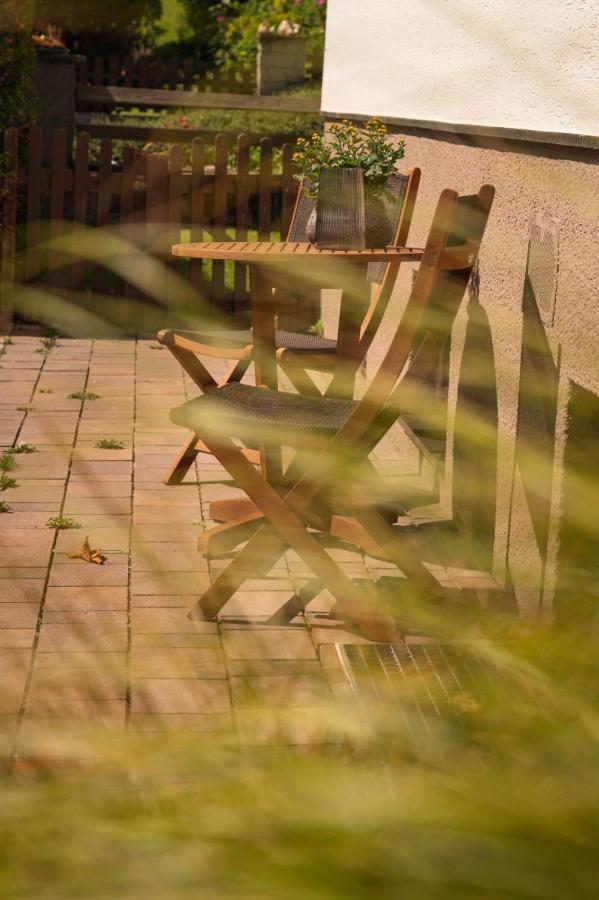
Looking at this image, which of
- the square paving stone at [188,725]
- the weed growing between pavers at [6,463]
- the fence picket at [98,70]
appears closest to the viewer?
the square paving stone at [188,725]

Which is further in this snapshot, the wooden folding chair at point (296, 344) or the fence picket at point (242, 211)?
the fence picket at point (242, 211)

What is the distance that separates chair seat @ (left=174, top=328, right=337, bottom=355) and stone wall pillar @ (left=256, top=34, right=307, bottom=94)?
13.9 m

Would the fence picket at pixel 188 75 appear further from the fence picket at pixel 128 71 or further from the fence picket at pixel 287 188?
the fence picket at pixel 287 188

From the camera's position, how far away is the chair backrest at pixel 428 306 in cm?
349

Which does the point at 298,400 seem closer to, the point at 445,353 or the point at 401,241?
the point at 401,241

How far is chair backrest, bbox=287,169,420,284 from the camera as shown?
4.93m

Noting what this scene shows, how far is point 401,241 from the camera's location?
16.3 ft

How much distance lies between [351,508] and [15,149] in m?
6.13

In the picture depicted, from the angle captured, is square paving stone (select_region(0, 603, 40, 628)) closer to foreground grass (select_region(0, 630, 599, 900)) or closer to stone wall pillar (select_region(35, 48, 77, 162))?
foreground grass (select_region(0, 630, 599, 900))

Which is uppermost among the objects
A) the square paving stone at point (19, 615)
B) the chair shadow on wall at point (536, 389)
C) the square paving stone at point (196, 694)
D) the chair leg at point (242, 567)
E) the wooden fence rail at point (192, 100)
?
the square paving stone at point (196, 694)

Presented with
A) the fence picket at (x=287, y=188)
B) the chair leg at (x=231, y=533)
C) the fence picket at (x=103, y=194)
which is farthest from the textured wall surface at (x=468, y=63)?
the fence picket at (x=103, y=194)

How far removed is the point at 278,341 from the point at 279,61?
14.4 meters

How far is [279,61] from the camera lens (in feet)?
61.4

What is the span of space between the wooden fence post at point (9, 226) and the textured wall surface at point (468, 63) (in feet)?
7.86
